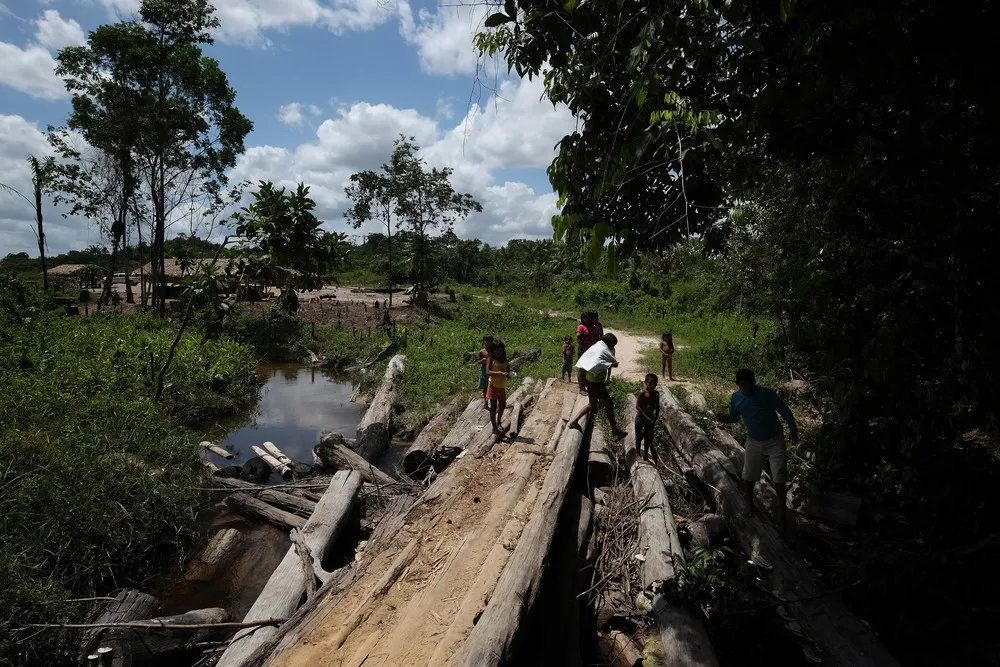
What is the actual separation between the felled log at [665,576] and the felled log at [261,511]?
4.24 meters

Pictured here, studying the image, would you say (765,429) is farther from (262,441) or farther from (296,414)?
(296,414)

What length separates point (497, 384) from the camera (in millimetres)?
7121

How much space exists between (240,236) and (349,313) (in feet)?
51.3

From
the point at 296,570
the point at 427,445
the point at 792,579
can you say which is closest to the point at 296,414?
the point at 427,445

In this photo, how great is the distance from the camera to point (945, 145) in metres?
3.11

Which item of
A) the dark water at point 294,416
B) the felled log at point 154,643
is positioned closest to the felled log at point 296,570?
the felled log at point 154,643

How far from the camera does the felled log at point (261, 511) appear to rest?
679cm

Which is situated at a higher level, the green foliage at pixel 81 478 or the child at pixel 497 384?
the child at pixel 497 384

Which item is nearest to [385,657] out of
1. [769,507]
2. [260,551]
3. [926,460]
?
[260,551]

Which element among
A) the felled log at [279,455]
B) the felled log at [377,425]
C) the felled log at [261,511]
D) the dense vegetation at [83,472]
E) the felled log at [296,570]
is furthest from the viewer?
the felled log at [377,425]

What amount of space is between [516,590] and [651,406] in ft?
11.8

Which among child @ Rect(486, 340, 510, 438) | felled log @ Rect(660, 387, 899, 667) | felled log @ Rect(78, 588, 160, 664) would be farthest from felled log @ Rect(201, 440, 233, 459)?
felled log @ Rect(660, 387, 899, 667)

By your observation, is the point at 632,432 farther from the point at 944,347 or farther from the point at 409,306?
A: the point at 409,306

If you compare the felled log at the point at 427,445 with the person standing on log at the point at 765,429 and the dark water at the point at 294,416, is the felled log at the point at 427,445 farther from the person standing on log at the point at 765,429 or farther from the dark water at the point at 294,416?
the person standing on log at the point at 765,429
